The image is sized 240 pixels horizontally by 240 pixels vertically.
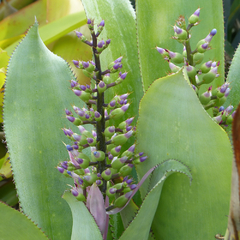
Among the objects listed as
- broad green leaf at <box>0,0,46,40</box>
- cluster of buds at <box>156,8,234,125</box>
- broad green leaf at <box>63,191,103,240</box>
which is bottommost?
broad green leaf at <box>63,191,103,240</box>

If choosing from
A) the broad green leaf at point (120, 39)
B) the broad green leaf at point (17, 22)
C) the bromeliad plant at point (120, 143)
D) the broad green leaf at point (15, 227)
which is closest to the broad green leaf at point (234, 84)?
the bromeliad plant at point (120, 143)

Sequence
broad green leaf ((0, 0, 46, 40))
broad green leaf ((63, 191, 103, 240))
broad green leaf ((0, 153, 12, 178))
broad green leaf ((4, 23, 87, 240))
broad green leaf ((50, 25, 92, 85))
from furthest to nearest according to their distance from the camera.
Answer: broad green leaf ((0, 0, 46, 40)) → broad green leaf ((50, 25, 92, 85)) → broad green leaf ((0, 153, 12, 178)) → broad green leaf ((4, 23, 87, 240)) → broad green leaf ((63, 191, 103, 240))

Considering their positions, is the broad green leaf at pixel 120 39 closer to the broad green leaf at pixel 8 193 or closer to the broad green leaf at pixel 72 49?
the broad green leaf at pixel 72 49

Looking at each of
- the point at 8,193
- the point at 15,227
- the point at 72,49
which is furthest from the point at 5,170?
the point at 72,49

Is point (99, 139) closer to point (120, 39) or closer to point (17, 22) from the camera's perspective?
point (120, 39)

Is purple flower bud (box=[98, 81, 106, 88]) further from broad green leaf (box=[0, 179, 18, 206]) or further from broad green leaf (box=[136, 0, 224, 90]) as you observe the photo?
broad green leaf (box=[0, 179, 18, 206])

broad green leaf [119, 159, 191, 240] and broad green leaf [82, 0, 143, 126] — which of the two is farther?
broad green leaf [82, 0, 143, 126]

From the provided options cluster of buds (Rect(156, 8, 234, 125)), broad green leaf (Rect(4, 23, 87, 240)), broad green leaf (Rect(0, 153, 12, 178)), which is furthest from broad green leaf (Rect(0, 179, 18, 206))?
cluster of buds (Rect(156, 8, 234, 125))
